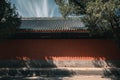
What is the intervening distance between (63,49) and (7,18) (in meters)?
6.40

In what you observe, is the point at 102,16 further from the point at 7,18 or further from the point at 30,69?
the point at 30,69

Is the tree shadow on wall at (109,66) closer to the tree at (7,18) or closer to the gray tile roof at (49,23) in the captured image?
the gray tile roof at (49,23)

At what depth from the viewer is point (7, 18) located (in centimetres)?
1658

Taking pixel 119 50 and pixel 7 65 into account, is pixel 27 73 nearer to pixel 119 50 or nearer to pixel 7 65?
pixel 7 65

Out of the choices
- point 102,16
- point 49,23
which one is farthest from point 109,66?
point 102,16

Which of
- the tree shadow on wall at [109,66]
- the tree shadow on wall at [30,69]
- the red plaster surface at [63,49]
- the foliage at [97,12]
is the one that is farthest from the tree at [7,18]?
the tree shadow on wall at [109,66]

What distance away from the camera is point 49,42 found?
72.8 feet

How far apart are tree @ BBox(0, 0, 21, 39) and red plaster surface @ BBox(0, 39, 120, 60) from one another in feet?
17.1

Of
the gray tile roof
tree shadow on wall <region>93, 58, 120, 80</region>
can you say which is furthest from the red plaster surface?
the gray tile roof

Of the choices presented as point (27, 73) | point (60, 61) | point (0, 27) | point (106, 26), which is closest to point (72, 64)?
point (60, 61)

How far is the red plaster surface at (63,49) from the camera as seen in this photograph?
2207 cm

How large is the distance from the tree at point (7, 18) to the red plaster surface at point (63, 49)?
5.20 metres

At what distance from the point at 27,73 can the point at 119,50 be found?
5954 millimetres

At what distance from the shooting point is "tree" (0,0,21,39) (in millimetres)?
16219
